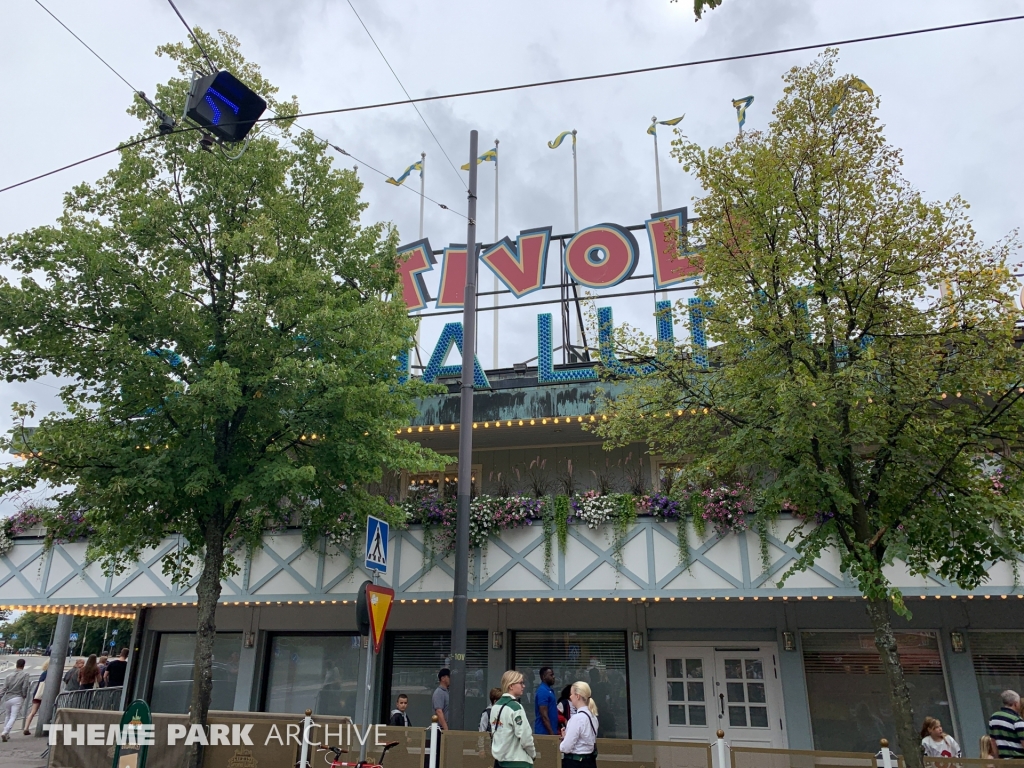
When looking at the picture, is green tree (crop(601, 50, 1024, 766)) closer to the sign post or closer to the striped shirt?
the striped shirt

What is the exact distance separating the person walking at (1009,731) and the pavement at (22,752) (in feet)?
47.5

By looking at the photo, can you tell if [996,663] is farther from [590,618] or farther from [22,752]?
[22,752]

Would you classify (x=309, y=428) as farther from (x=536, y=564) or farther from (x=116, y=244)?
(x=536, y=564)

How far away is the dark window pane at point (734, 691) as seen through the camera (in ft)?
44.3

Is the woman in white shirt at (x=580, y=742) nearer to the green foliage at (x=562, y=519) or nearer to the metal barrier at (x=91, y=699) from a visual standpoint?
the green foliage at (x=562, y=519)

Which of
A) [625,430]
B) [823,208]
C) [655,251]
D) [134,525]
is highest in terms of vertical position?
[655,251]

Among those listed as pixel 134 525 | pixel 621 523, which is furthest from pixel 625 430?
pixel 134 525

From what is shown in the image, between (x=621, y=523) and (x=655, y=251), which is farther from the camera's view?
(x=655, y=251)

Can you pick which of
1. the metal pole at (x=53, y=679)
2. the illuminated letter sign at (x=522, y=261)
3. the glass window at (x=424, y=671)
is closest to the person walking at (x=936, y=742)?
the glass window at (x=424, y=671)

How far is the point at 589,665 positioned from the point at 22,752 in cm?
1146

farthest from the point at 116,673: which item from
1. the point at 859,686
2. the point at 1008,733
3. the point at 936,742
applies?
the point at 1008,733

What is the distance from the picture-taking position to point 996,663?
12.8 metres

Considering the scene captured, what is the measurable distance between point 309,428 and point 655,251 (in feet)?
33.6

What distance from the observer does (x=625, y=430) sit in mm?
10336
